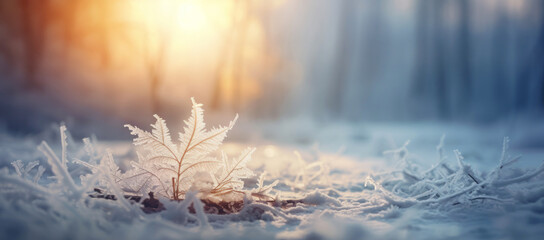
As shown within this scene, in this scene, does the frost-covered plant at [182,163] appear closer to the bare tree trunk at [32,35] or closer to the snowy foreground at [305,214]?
the snowy foreground at [305,214]

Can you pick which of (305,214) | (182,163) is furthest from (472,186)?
(182,163)

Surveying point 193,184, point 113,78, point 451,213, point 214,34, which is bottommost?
point 451,213

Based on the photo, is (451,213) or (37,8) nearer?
(451,213)

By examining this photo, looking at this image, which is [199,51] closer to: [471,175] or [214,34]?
[214,34]

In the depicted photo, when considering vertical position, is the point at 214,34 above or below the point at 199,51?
above

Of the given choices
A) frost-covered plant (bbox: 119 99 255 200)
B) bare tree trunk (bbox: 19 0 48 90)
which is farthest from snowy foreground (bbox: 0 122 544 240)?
bare tree trunk (bbox: 19 0 48 90)

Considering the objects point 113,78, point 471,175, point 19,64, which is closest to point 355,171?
point 471,175

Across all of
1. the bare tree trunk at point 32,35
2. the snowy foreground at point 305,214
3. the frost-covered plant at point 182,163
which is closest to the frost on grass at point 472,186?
the snowy foreground at point 305,214

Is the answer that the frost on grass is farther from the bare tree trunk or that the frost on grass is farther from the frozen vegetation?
the bare tree trunk

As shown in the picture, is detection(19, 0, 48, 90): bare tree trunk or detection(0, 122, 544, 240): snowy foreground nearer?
detection(0, 122, 544, 240): snowy foreground
